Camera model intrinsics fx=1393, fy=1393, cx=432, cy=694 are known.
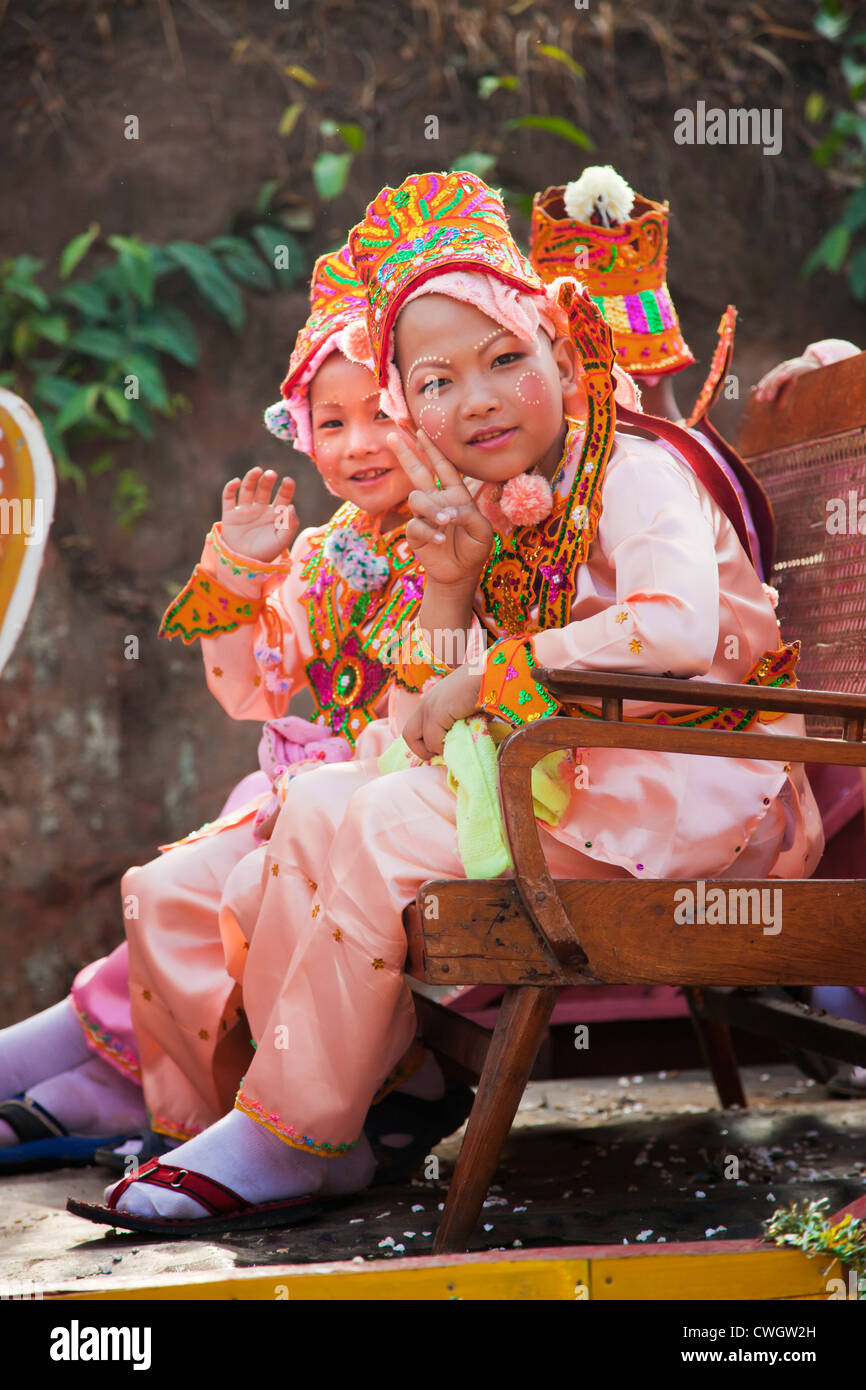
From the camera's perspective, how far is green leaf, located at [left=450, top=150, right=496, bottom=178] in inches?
182

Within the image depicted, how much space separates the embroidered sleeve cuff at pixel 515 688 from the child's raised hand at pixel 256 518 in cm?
68

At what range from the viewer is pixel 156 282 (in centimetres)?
457

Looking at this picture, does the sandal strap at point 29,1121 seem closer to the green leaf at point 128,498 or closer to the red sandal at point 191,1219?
the red sandal at point 191,1219

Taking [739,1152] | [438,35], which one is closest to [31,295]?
[438,35]

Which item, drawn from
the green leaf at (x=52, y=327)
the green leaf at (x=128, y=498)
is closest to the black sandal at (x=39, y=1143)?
the green leaf at (x=128, y=498)

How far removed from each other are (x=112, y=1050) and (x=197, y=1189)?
2.21 ft

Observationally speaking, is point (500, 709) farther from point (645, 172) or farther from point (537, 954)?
point (645, 172)

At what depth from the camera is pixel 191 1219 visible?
1.99 m

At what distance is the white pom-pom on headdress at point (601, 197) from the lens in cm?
276

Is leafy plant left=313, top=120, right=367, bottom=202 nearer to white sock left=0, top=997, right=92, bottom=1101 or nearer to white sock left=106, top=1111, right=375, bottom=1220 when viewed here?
white sock left=0, top=997, right=92, bottom=1101

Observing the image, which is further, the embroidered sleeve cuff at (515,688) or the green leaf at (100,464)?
the green leaf at (100,464)

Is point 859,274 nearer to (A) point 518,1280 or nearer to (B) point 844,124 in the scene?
(B) point 844,124

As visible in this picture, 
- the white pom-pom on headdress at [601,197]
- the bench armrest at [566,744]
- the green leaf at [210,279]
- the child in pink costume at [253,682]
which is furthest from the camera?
the green leaf at [210,279]

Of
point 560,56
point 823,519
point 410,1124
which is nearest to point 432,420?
point 823,519
